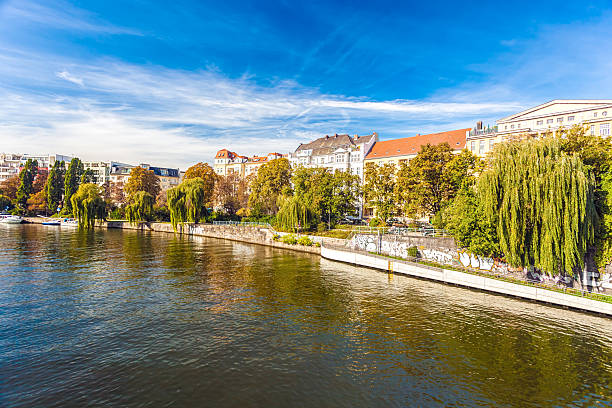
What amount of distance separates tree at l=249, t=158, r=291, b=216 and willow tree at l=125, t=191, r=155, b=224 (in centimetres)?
2811

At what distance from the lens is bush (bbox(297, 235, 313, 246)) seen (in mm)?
49575

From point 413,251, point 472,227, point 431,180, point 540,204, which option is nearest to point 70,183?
point 431,180

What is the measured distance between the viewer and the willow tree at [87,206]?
248ft

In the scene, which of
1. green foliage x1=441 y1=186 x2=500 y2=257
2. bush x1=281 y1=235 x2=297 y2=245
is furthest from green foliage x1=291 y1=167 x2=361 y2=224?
green foliage x1=441 y1=186 x2=500 y2=257

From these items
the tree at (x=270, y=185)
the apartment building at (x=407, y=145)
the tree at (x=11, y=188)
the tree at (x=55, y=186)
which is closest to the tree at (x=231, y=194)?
the tree at (x=270, y=185)

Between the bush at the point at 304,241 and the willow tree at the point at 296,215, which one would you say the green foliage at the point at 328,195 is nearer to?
the willow tree at the point at 296,215

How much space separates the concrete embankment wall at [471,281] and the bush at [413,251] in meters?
2.54

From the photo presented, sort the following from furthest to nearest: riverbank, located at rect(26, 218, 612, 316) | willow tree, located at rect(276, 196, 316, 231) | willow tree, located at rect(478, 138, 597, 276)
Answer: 1. willow tree, located at rect(276, 196, 316, 231)
2. riverbank, located at rect(26, 218, 612, 316)
3. willow tree, located at rect(478, 138, 597, 276)

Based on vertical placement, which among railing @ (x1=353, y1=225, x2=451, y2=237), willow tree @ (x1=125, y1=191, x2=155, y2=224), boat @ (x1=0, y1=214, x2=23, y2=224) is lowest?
railing @ (x1=353, y1=225, x2=451, y2=237)

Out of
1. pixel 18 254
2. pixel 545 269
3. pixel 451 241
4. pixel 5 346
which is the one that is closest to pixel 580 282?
pixel 545 269

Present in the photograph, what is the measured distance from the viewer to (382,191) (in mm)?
49844

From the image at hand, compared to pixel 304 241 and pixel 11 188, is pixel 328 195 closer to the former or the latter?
pixel 304 241

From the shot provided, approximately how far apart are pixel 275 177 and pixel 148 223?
36.8 m

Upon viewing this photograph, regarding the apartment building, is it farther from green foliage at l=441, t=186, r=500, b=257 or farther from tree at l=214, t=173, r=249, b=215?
green foliage at l=441, t=186, r=500, b=257
